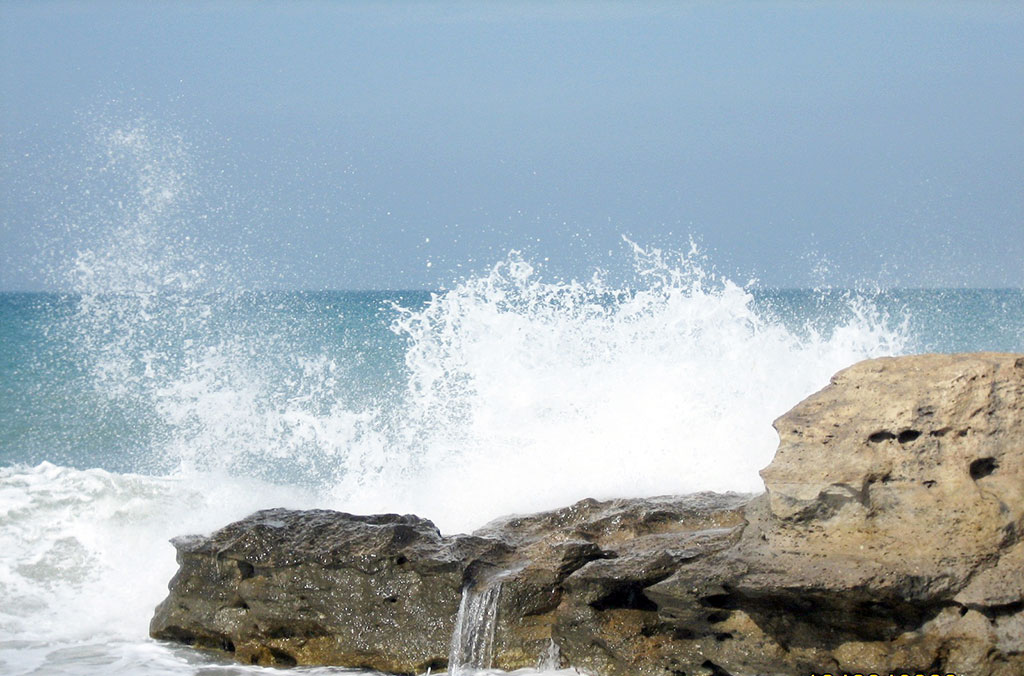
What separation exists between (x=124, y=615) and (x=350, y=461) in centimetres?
254

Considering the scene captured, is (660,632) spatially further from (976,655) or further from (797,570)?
(976,655)

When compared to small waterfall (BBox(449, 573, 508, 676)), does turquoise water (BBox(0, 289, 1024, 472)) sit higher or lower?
higher

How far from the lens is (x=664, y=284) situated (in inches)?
337

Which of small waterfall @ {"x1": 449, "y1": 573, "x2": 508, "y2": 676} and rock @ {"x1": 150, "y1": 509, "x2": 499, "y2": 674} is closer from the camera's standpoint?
small waterfall @ {"x1": 449, "y1": 573, "x2": 508, "y2": 676}

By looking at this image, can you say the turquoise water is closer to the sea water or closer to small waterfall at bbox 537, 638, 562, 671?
the sea water

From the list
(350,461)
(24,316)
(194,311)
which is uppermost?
(24,316)

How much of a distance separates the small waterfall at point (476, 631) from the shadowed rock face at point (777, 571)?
0.16ft

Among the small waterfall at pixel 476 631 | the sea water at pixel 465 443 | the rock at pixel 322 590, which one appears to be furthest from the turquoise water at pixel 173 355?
the small waterfall at pixel 476 631

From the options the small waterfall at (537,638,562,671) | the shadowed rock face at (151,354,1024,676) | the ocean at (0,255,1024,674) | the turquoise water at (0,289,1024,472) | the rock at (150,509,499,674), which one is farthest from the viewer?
the turquoise water at (0,289,1024,472)

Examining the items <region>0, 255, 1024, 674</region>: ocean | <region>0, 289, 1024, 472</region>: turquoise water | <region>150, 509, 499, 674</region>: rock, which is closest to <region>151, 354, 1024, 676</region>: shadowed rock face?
<region>150, 509, 499, 674</region>: rock

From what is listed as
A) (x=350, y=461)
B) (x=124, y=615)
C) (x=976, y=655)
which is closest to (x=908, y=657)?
(x=976, y=655)

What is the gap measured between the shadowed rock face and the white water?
3.73 feet

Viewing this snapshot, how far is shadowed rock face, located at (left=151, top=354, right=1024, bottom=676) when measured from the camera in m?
4.29

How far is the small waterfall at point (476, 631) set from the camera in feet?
16.6
